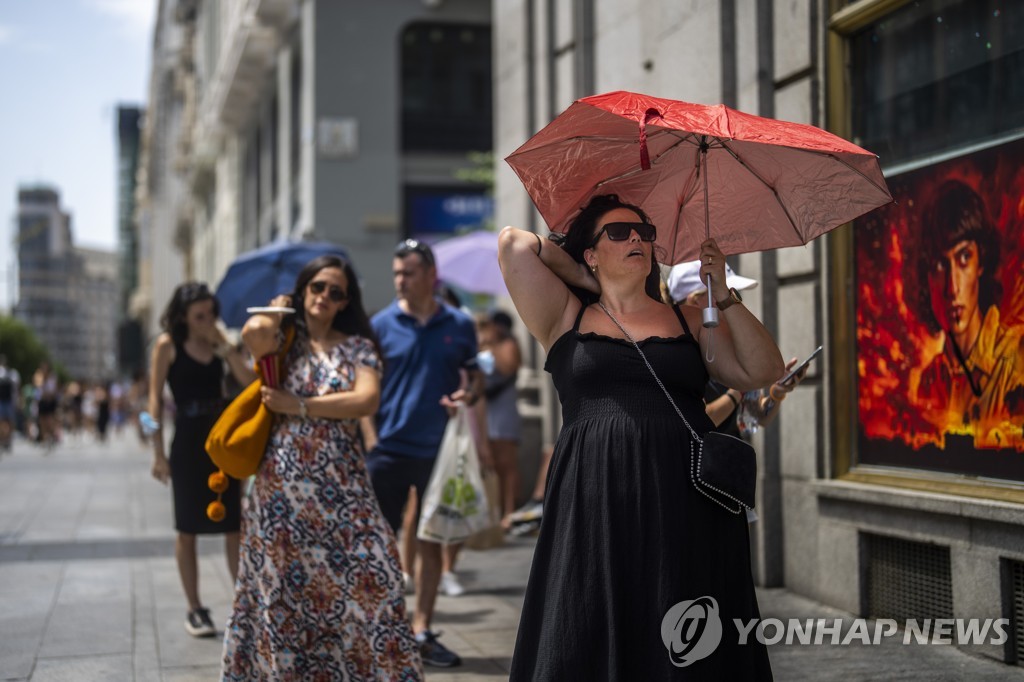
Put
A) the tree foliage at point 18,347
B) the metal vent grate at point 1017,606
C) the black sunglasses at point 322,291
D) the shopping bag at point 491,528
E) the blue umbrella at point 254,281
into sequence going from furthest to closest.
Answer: the tree foliage at point 18,347
the blue umbrella at point 254,281
the shopping bag at point 491,528
the metal vent grate at point 1017,606
the black sunglasses at point 322,291

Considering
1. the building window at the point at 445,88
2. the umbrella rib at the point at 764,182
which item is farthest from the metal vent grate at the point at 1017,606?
the building window at the point at 445,88

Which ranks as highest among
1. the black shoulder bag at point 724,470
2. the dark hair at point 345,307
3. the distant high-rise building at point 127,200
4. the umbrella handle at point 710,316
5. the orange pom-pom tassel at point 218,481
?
the distant high-rise building at point 127,200

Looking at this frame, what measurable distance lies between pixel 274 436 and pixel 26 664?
6.46ft

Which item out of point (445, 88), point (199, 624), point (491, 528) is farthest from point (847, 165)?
point (445, 88)

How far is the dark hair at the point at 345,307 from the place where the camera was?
16.7ft

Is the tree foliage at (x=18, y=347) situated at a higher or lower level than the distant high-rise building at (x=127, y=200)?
lower

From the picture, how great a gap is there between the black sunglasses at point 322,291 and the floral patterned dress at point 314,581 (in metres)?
0.53

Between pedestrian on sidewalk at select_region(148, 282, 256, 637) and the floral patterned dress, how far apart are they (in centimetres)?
186

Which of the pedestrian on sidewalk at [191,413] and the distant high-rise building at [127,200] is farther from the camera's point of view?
the distant high-rise building at [127,200]

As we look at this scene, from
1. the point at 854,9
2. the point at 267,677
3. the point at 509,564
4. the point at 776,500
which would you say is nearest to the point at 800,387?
the point at 776,500

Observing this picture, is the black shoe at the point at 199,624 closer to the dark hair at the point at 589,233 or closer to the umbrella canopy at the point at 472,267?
the dark hair at the point at 589,233

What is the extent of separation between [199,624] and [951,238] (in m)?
4.38

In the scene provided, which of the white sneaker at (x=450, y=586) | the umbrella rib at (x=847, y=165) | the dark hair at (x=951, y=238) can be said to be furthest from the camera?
the white sneaker at (x=450, y=586)

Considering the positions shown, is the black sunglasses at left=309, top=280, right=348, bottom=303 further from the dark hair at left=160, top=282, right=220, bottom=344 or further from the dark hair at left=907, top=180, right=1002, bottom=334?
the dark hair at left=907, top=180, right=1002, bottom=334
